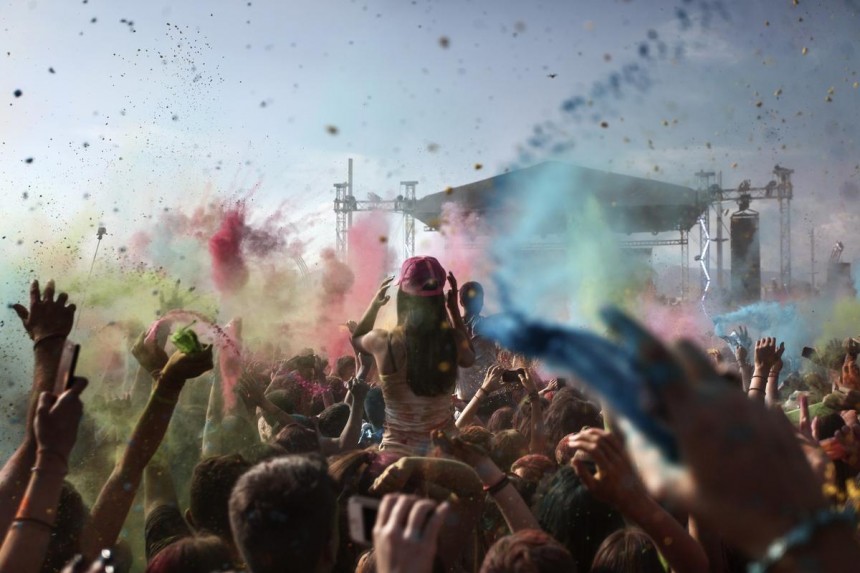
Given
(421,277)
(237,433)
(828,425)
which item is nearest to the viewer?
(828,425)

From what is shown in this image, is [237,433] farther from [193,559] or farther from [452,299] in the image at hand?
[193,559]

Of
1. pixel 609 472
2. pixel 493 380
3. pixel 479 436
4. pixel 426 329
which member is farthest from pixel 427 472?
pixel 493 380

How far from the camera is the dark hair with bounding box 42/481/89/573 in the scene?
2.88 m

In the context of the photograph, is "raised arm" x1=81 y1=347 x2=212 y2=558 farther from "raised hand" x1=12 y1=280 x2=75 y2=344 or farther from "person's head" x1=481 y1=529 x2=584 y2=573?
"person's head" x1=481 y1=529 x2=584 y2=573

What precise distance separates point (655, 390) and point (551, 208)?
11.8m

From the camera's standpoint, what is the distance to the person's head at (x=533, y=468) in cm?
369

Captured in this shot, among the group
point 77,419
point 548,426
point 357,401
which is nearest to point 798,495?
point 77,419

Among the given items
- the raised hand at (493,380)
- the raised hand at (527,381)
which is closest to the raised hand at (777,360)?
the raised hand at (527,381)

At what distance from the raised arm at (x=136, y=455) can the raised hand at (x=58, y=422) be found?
0.68 m

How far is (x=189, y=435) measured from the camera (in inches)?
204

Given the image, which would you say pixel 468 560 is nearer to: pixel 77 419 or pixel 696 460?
pixel 77 419

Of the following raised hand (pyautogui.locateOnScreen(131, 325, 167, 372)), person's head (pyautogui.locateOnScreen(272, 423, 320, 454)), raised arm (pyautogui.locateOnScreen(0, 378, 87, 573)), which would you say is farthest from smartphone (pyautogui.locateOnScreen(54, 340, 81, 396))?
person's head (pyautogui.locateOnScreen(272, 423, 320, 454))

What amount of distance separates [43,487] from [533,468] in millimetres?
2254

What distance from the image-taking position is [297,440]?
4.18 metres
